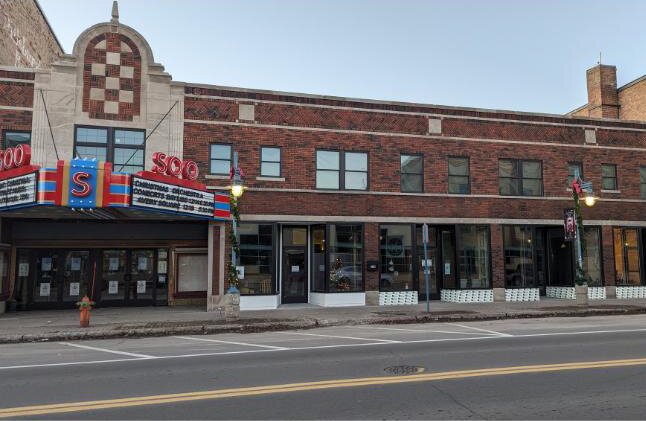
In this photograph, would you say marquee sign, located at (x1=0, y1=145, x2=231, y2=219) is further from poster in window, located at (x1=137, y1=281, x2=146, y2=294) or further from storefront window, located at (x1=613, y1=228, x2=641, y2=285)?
storefront window, located at (x1=613, y1=228, x2=641, y2=285)

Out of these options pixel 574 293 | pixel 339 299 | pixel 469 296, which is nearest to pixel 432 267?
pixel 469 296

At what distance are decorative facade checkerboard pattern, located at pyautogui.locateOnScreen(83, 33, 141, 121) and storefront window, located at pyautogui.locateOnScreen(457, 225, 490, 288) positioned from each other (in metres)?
13.8

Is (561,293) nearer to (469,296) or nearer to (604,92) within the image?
(469,296)

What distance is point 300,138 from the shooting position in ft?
63.6

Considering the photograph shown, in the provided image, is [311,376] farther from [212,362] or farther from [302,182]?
[302,182]

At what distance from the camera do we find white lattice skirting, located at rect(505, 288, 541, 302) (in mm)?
20875

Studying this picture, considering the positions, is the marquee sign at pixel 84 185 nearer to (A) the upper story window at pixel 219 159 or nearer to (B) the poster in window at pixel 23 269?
(A) the upper story window at pixel 219 159

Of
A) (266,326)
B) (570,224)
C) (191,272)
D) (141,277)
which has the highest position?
(570,224)

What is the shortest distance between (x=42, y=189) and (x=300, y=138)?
9209mm

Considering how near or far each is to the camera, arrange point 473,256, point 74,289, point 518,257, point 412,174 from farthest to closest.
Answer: point 518,257 < point 473,256 < point 412,174 < point 74,289

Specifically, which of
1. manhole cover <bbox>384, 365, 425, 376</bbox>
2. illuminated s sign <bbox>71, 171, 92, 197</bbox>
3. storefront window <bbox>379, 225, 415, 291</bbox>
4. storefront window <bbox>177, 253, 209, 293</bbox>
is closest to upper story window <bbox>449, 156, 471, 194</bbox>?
storefront window <bbox>379, 225, 415, 291</bbox>

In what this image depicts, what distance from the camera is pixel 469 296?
20.3 metres

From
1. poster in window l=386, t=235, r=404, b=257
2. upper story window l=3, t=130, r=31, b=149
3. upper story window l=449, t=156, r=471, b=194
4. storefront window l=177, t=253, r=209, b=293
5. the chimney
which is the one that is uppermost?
the chimney

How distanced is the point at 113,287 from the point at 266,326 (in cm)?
841
